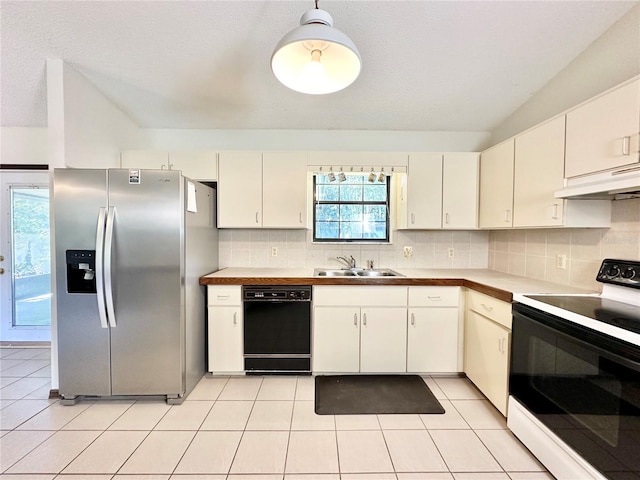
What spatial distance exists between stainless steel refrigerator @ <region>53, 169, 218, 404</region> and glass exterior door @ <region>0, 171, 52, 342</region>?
5.29 feet

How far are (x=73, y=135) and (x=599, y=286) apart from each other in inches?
158

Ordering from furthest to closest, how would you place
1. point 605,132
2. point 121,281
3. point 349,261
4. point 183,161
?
point 349,261 < point 183,161 < point 121,281 < point 605,132

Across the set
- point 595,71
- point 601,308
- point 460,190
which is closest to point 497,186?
point 460,190

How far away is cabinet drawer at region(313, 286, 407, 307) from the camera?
241cm

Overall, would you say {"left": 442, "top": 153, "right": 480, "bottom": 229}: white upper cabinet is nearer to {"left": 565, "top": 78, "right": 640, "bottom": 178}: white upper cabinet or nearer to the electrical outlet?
the electrical outlet

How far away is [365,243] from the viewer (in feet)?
10.0

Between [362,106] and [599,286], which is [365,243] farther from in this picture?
[599,286]

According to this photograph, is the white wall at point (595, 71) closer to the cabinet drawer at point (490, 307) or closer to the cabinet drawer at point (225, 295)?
the cabinet drawer at point (490, 307)

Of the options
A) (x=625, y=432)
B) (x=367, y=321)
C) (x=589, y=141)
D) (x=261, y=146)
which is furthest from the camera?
(x=261, y=146)

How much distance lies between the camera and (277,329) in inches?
95.4

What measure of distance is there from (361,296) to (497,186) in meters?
1.55

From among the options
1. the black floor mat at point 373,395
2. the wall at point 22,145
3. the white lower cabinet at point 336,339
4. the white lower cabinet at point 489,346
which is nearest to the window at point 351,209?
the white lower cabinet at point 336,339

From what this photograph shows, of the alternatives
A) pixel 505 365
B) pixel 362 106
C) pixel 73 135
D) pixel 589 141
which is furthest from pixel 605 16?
pixel 73 135

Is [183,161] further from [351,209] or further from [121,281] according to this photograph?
[351,209]
